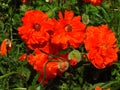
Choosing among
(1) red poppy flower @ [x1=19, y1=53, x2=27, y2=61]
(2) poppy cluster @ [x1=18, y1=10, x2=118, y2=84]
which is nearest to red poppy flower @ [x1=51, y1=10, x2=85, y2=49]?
(2) poppy cluster @ [x1=18, y1=10, x2=118, y2=84]

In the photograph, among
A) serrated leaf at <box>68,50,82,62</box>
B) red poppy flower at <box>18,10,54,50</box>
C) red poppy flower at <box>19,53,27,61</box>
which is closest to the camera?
A: serrated leaf at <box>68,50,82,62</box>

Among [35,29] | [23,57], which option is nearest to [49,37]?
[35,29]

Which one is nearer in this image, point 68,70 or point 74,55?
point 74,55

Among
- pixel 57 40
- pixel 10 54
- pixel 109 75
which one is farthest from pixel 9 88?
pixel 109 75

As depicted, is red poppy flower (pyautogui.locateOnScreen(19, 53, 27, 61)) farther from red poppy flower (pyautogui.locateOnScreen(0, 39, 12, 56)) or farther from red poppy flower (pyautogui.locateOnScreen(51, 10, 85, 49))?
red poppy flower (pyautogui.locateOnScreen(51, 10, 85, 49))

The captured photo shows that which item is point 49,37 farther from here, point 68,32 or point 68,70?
point 68,70

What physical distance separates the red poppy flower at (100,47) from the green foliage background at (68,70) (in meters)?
0.11

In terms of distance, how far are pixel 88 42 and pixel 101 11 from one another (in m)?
0.52

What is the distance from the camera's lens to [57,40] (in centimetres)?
231

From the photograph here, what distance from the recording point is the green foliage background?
2432mm

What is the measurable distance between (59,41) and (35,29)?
153 mm

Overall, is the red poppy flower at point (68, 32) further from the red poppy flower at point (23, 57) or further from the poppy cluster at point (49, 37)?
the red poppy flower at point (23, 57)

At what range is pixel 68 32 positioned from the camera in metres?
2.38

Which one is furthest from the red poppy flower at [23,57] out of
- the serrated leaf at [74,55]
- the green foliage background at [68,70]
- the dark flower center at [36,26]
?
the serrated leaf at [74,55]
